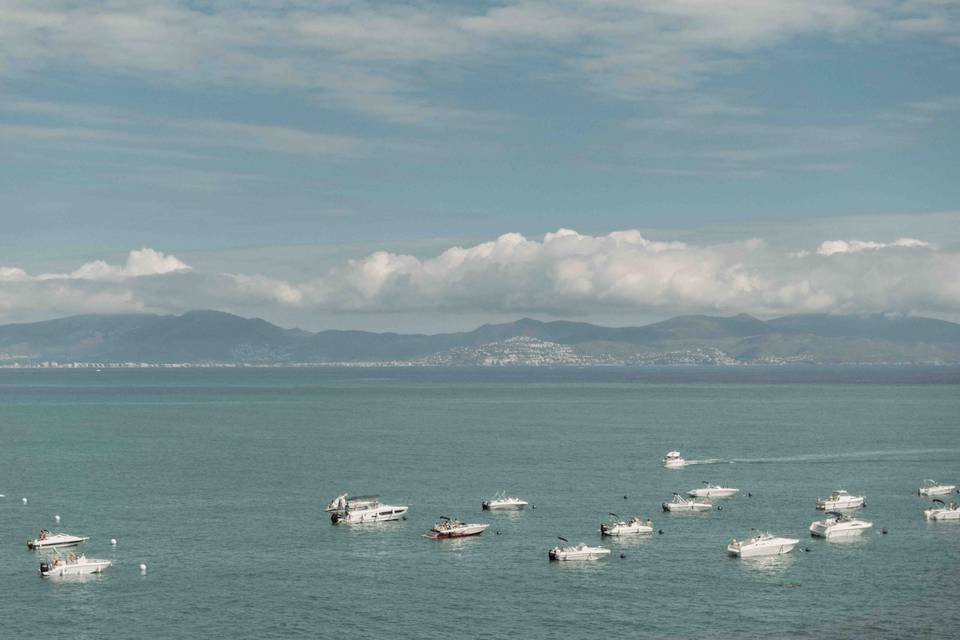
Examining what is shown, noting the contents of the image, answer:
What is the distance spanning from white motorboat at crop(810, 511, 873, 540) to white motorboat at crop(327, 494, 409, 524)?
5279 centimetres

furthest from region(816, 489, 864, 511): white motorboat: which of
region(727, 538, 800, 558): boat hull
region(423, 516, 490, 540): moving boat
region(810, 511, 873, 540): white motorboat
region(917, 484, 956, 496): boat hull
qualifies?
region(423, 516, 490, 540): moving boat

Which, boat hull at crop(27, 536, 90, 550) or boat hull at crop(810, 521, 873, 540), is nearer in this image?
boat hull at crop(27, 536, 90, 550)

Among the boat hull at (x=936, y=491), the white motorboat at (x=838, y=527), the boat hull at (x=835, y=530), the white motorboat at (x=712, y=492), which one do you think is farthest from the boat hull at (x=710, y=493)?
the boat hull at (x=835, y=530)

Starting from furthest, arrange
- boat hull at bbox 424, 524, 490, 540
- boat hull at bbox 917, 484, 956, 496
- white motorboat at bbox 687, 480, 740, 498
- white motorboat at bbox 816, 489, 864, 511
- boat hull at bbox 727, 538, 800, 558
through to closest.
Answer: white motorboat at bbox 687, 480, 740, 498, boat hull at bbox 917, 484, 956, 496, white motorboat at bbox 816, 489, 864, 511, boat hull at bbox 424, 524, 490, 540, boat hull at bbox 727, 538, 800, 558

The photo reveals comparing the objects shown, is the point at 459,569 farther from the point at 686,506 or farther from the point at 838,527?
the point at 838,527

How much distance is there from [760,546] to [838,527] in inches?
616

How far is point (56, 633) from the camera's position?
304 ft

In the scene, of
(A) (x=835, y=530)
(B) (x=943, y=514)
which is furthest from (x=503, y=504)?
(B) (x=943, y=514)

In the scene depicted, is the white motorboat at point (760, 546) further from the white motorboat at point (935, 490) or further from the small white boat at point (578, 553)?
the white motorboat at point (935, 490)

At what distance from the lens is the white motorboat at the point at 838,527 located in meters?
129

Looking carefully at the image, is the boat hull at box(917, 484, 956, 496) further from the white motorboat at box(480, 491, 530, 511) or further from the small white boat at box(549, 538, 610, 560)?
the small white boat at box(549, 538, 610, 560)

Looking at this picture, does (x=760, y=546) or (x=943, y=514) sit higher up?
(x=760, y=546)

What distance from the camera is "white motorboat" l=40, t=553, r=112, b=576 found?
11050cm

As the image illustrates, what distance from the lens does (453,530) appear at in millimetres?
130500
